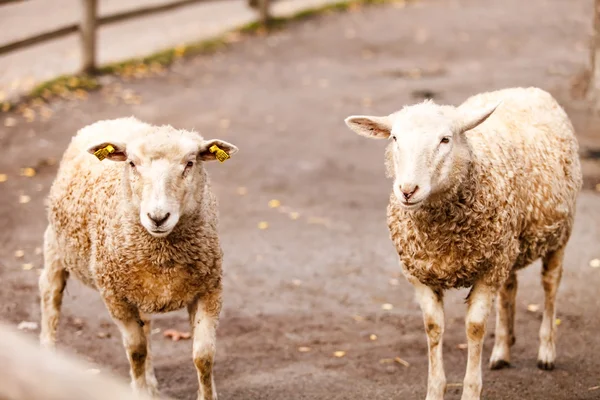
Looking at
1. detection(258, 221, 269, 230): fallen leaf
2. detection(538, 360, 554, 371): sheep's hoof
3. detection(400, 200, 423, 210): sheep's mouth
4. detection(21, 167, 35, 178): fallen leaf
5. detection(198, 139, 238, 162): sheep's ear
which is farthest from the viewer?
detection(21, 167, 35, 178): fallen leaf

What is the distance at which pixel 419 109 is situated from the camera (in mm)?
5594

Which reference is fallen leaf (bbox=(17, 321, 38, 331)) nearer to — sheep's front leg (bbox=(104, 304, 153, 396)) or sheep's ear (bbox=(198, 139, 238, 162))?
sheep's front leg (bbox=(104, 304, 153, 396))

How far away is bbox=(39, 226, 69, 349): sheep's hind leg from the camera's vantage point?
658 cm

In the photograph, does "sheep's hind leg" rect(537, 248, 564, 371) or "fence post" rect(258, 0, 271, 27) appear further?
"fence post" rect(258, 0, 271, 27)

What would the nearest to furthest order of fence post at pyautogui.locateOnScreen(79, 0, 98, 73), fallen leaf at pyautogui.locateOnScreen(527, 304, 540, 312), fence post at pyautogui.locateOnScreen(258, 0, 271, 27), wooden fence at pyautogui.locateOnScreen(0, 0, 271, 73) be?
fallen leaf at pyautogui.locateOnScreen(527, 304, 540, 312), wooden fence at pyautogui.locateOnScreen(0, 0, 271, 73), fence post at pyautogui.locateOnScreen(79, 0, 98, 73), fence post at pyautogui.locateOnScreen(258, 0, 271, 27)

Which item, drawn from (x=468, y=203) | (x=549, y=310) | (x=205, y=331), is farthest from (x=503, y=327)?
(x=205, y=331)

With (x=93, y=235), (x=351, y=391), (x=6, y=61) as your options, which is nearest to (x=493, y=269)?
(x=351, y=391)

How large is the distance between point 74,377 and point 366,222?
6826mm

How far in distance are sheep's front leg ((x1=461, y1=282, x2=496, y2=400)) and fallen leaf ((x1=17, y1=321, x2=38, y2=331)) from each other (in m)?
3.25

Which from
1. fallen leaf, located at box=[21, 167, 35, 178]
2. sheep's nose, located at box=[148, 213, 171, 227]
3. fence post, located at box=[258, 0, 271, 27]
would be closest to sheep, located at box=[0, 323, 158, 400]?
sheep's nose, located at box=[148, 213, 171, 227]

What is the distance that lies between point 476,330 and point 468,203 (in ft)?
2.54

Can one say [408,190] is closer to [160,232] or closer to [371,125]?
[371,125]

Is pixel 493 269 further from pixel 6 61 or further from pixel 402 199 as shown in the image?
pixel 6 61

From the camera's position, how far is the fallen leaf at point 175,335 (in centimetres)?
722
